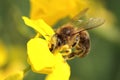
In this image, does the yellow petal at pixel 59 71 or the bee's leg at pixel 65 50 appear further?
the bee's leg at pixel 65 50

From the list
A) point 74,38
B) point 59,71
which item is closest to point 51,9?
point 74,38

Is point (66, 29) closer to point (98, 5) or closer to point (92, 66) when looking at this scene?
point (92, 66)

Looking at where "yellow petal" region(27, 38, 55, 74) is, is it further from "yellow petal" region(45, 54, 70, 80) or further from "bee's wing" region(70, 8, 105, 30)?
"bee's wing" region(70, 8, 105, 30)

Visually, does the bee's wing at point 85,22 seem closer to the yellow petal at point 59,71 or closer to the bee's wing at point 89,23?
the bee's wing at point 89,23

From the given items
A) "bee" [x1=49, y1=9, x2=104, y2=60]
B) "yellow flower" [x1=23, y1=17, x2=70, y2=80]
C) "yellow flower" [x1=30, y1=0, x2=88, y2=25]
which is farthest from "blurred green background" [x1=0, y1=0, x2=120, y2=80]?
"yellow flower" [x1=23, y1=17, x2=70, y2=80]

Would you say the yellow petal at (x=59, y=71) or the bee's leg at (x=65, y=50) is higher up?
the yellow petal at (x=59, y=71)

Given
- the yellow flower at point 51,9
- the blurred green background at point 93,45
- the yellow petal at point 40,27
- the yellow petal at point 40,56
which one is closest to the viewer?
the yellow petal at point 40,56

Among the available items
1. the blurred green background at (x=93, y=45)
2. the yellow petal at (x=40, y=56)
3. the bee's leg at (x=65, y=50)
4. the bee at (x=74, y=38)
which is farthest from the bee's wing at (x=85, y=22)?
the blurred green background at (x=93, y=45)

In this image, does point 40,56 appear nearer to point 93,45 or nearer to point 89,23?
point 89,23
